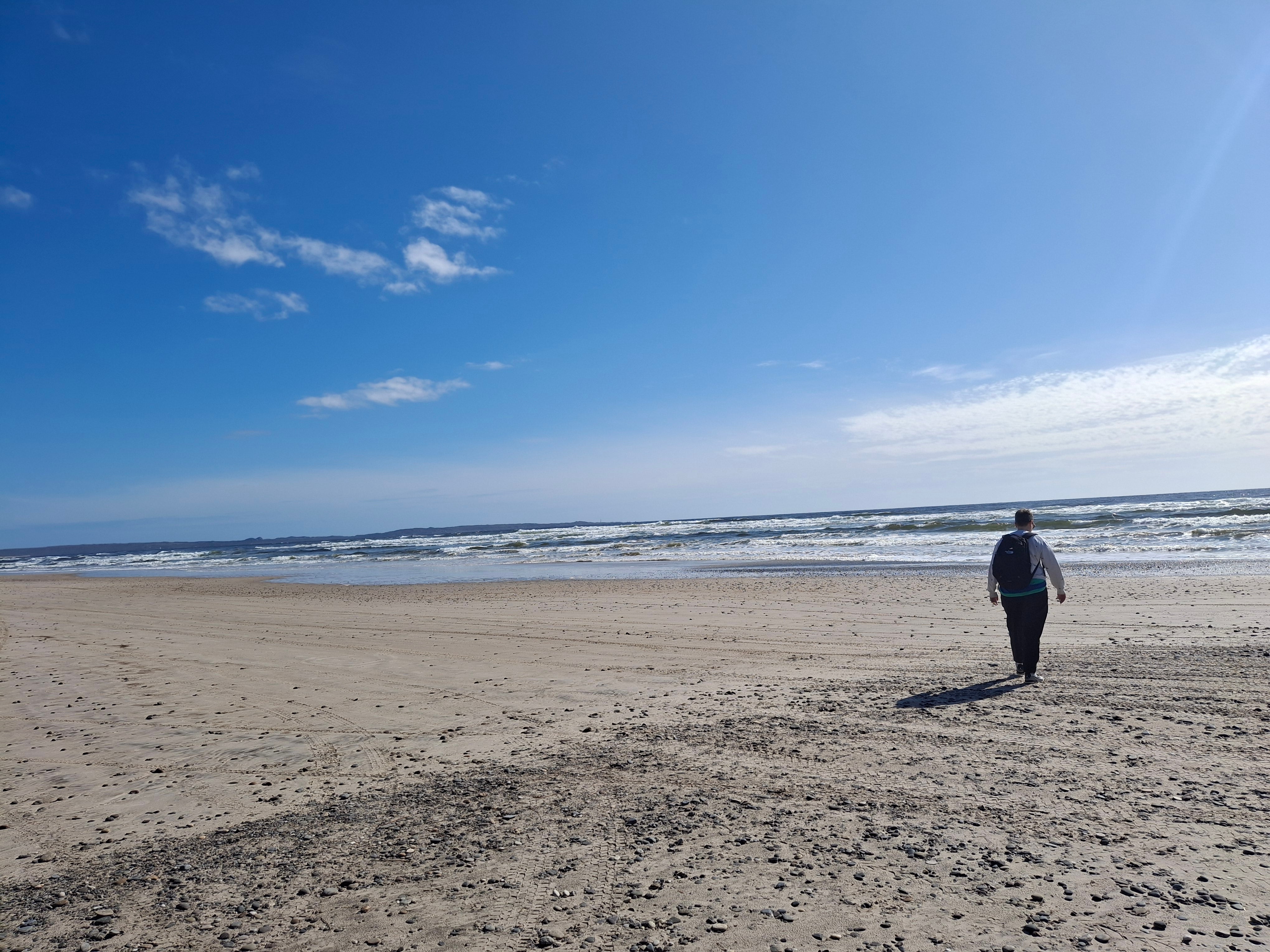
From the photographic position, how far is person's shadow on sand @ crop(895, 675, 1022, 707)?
6402mm

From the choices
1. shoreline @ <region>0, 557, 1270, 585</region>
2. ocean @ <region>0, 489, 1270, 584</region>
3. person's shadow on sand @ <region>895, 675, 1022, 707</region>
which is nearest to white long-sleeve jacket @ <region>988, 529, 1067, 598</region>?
person's shadow on sand @ <region>895, 675, 1022, 707</region>

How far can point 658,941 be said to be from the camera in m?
2.96

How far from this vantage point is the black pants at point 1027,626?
23.3 feet

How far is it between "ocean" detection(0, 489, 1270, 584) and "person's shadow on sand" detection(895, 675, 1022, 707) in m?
13.4

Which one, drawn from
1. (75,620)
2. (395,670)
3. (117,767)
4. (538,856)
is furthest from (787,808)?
(75,620)

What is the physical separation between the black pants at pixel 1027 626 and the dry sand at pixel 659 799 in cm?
33

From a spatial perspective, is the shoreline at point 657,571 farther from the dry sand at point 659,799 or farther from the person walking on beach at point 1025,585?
the person walking on beach at point 1025,585

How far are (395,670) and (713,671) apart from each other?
399 cm

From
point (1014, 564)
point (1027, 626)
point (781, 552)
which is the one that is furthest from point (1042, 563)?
point (781, 552)

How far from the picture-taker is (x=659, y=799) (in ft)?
14.5

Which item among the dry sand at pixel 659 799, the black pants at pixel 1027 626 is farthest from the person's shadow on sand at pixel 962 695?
the black pants at pixel 1027 626

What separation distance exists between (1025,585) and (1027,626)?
15.9 inches

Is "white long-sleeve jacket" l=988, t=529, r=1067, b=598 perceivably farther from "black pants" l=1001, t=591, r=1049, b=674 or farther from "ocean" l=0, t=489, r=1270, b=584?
"ocean" l=0, t=489, r=1270, b=584

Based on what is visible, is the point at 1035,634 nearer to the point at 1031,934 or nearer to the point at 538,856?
the point at 1031,934
